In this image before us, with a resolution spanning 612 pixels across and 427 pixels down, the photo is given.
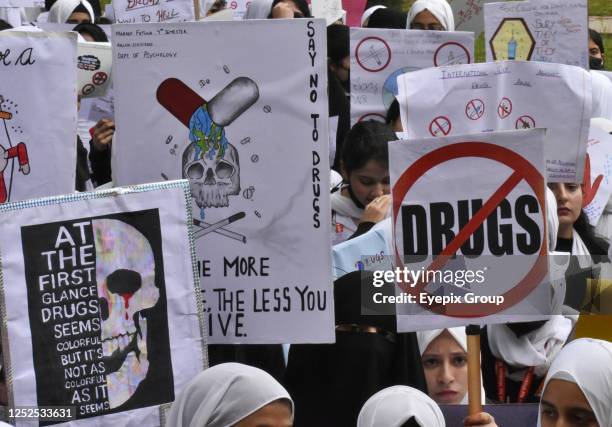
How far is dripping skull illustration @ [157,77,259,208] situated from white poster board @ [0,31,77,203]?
0.36 m

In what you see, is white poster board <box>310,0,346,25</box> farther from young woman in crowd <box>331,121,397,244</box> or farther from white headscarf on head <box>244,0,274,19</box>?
young woman in crowd <box>331,121,397,244</box>

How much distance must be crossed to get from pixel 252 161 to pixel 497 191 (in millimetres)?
867

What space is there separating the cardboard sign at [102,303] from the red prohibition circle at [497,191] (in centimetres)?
79

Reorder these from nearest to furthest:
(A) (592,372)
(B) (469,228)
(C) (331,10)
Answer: (A) (592,372) < (B) (469,228) < (C) (331,10)

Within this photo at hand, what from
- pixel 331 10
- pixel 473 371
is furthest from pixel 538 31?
pixel 473 371

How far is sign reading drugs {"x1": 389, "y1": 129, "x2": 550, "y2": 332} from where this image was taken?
500 cm

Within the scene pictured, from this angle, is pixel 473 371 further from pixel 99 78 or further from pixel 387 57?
pixel 387 57

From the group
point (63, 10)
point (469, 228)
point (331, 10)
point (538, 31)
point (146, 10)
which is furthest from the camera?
point (331, 10)

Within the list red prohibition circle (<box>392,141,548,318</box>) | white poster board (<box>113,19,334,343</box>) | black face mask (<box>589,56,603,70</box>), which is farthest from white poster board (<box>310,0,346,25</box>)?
red prohibition circle (<box>392,141,548,318</box>)

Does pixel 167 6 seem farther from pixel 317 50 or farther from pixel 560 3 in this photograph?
pixel 317 50

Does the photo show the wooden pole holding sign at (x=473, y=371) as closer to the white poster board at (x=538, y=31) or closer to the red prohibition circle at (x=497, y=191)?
the red prohibition circle at (x=497, y=191)

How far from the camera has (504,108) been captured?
680 centimetres

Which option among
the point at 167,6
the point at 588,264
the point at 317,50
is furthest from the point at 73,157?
the point at 167,6

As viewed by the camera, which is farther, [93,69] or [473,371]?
[93,69]
